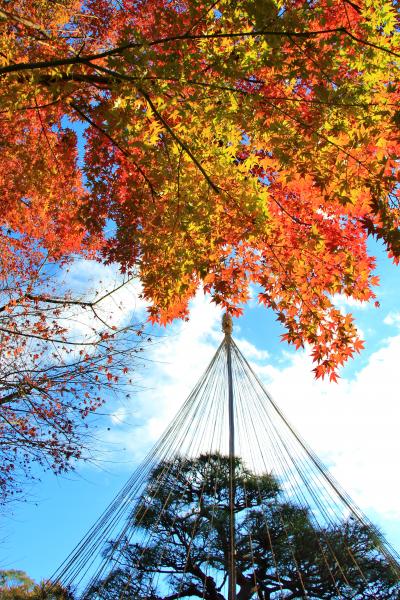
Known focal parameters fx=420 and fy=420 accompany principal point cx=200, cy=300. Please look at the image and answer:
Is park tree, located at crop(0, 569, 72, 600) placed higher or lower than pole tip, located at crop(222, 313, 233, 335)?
lower

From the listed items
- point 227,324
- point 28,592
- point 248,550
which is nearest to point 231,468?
point 248,550

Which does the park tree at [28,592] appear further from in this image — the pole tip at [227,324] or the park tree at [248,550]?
the pole tip at [227,324]

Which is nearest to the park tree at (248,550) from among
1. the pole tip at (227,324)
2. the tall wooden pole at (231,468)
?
the tall wooden pole at (231,468)

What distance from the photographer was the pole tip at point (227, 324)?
5.23 m

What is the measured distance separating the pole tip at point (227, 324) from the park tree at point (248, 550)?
5.35ft

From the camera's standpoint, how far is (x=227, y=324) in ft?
17.2

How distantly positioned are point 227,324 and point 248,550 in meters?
2.46

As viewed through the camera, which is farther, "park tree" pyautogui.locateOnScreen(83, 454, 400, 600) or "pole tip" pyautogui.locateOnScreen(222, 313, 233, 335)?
"pole tip" pyautogui.locateOnScreen(222, 313, 233, 335)

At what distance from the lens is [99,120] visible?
4.94 m

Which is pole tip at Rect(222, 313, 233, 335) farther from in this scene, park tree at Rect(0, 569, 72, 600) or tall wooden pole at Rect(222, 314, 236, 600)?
park tree at Rect(0, 569, 72, 600)

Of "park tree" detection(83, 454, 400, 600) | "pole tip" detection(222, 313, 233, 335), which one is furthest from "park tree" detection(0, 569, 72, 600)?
"pole tip" detection(222, 313, 233, 335)

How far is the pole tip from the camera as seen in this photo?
5234mm

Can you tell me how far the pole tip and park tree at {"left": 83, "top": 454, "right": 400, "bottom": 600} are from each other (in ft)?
5.35

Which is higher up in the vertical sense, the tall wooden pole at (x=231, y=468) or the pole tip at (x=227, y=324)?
the pole tip at (x=227, y=324)
